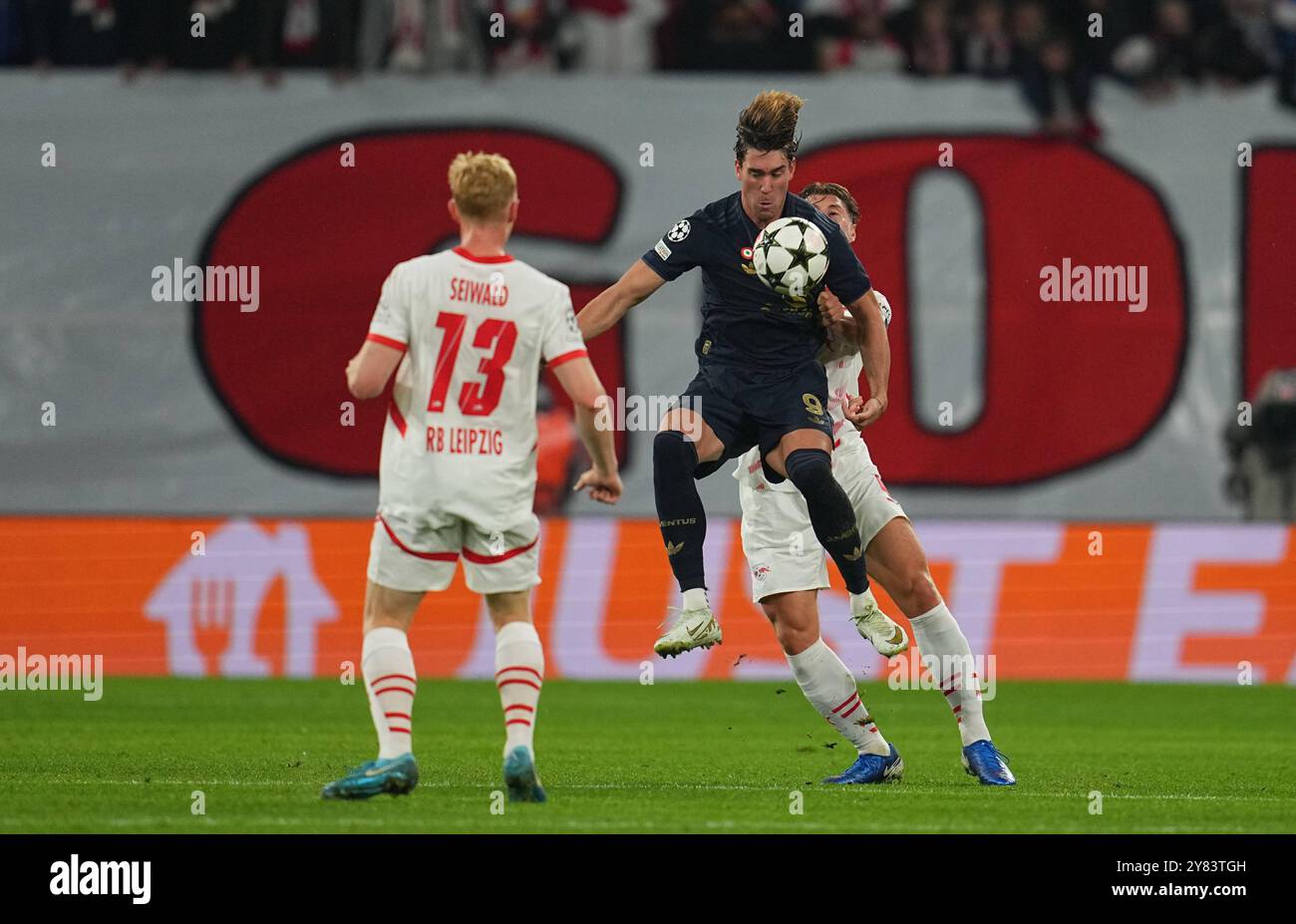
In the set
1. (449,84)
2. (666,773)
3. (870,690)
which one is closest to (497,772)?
(666,773)

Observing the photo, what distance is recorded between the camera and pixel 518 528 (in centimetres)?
696

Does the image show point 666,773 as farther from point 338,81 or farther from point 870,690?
point 338,81

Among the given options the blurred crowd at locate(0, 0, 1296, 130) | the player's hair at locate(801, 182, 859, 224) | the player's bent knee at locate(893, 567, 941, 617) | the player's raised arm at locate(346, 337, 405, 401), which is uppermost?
the blurred crowd at locate(0, 0, 1296, 130)

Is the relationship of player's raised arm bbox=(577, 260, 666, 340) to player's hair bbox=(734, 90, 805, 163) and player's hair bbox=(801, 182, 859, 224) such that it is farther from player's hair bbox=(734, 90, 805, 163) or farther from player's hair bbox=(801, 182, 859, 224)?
player's hair bbox=(801, 182, 859, 224)

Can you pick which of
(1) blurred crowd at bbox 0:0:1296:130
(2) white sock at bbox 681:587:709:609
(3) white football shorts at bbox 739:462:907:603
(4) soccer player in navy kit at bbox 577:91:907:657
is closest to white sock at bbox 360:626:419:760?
(4) soccer player in navy kit at bbox 577:91:907:657

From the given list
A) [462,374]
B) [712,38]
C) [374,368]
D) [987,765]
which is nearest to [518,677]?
[462,374]

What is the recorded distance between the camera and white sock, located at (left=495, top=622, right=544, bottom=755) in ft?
22.8

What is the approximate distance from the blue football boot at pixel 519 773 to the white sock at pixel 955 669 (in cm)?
210

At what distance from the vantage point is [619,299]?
26.9 ft

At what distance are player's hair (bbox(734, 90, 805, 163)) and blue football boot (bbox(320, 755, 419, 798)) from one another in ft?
9.07

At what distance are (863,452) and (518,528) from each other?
2.13 metres

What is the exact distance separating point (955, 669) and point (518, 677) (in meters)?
2.22

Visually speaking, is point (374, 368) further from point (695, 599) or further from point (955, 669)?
point (955, 669)

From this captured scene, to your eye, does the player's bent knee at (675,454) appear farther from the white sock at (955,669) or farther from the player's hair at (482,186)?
the player's hair at (482,186)
